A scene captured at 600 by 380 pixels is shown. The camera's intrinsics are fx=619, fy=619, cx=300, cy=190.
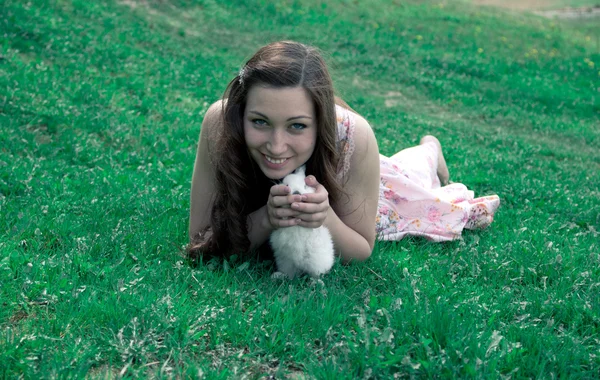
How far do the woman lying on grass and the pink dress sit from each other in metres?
0.77

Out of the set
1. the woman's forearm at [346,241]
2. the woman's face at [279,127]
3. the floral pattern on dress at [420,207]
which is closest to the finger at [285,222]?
the woman's face at [279,127]

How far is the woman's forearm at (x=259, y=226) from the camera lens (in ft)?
10.5

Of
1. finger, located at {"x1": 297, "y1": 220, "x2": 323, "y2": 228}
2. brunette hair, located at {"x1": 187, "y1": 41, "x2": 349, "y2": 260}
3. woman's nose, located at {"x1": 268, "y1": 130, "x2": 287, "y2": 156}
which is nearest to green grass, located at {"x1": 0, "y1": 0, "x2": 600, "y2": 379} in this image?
brunette hair, located at {"x1": 187, "y1": 41, "x2": 349, "y2": 260}

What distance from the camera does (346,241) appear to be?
11.0ft

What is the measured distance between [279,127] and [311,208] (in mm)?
417

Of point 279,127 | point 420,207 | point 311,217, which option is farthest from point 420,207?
point 279,127

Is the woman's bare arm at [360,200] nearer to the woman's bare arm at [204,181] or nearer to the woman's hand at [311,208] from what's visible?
the woman's hand at [311,208]

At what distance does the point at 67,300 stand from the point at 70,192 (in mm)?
1778

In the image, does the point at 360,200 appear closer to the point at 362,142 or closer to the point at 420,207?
the point at 362,142

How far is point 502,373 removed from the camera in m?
2.46

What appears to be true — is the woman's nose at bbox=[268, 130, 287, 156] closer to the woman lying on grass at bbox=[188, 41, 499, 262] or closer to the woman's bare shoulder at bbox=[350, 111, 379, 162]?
the woman lying on grass at bbox=[188, 41, 499, 262]

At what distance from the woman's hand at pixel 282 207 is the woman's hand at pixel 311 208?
2cm

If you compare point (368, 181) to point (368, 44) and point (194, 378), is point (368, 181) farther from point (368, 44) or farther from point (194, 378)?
point (368, 44)

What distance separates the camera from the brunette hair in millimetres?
2973
